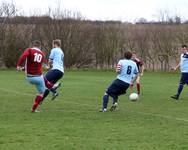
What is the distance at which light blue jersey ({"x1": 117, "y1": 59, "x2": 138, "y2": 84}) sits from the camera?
13.3 meters

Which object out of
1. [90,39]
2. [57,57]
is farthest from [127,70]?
[90,39]

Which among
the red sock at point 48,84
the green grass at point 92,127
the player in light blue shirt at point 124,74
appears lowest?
the green grass at point 92,127

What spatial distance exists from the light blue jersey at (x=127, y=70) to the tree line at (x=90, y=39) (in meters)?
40.8

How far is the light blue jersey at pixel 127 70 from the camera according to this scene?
43.7ft

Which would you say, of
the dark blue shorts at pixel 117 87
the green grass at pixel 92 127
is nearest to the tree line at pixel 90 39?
the green grass at pixel 92 127

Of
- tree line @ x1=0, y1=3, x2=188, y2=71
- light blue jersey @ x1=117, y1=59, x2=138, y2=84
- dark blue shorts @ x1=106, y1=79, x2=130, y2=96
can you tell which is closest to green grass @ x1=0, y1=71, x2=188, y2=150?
dark blue shorts @ x1=106, y1=79, x2=130, y2=96

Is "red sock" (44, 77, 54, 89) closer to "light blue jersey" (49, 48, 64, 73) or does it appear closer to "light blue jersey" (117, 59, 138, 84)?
"light blue jersey" (49, 48, 64, 73)

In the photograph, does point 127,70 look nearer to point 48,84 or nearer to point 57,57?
point 57,57

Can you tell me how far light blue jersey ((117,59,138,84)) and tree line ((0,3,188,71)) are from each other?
40.8 m

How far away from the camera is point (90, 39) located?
5659 centimetres

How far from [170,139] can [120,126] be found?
6.14 ft

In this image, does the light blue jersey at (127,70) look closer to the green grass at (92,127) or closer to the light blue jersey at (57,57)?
the green grass at (92,127)

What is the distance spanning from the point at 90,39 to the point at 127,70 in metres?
43.4

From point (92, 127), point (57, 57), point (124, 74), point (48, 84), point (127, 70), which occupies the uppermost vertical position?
point (57, 57)
